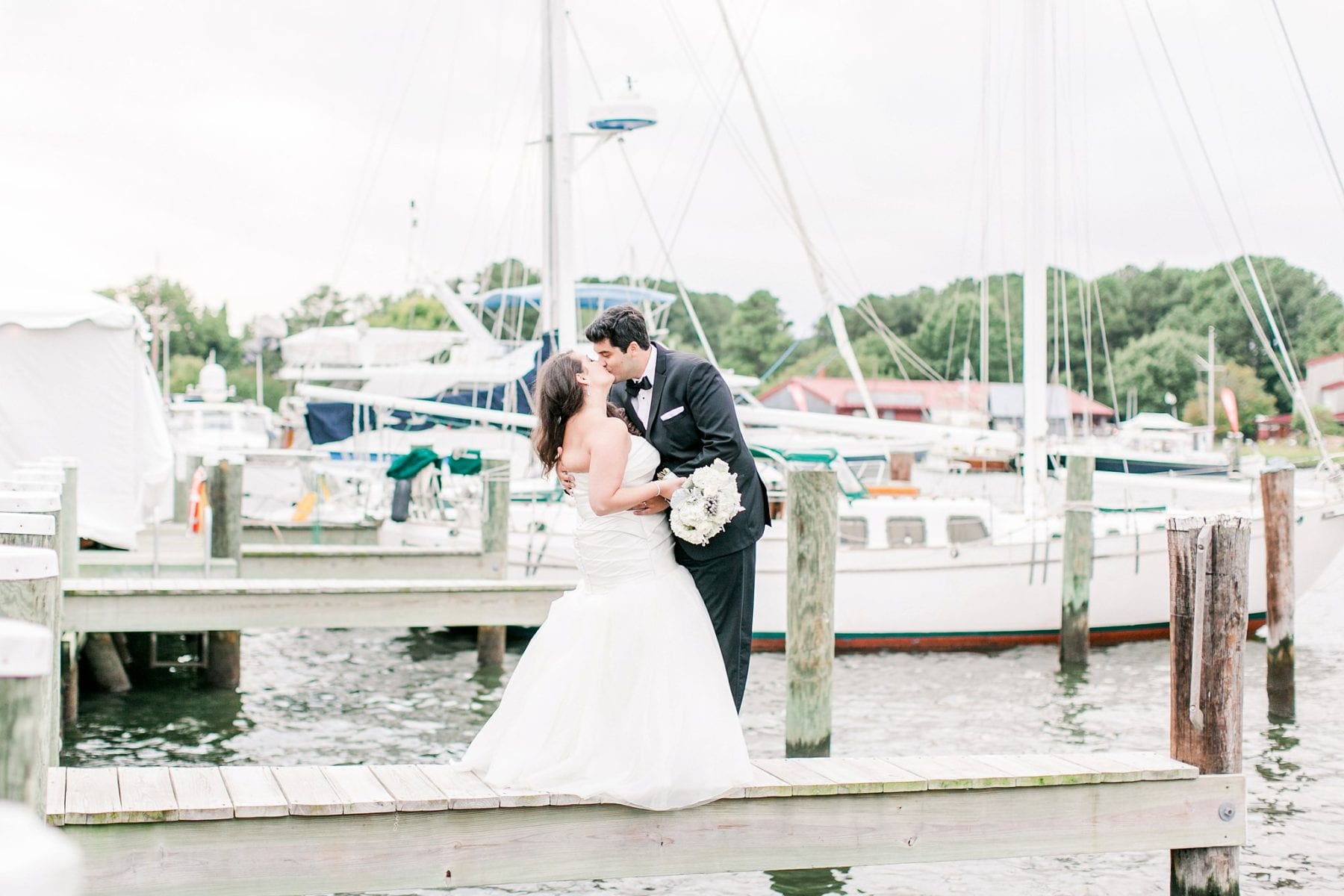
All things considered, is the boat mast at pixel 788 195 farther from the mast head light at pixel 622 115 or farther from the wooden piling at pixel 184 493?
the wooden piling at pixel 184 493

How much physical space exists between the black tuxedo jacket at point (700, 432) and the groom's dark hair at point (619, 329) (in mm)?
258

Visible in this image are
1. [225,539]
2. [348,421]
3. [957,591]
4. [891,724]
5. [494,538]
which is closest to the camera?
[891,724]

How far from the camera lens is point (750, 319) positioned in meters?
109

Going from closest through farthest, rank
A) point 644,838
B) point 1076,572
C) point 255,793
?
point 255,793 → point 644,838 → point 1076,572

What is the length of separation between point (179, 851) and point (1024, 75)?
1524 cm

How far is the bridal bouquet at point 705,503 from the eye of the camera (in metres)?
5.41

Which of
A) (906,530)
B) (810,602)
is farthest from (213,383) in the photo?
(810,602)

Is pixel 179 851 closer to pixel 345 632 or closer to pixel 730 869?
pixel 730 869

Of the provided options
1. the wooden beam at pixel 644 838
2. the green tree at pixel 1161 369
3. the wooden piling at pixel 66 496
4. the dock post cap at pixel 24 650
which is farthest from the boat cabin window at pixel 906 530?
the green tree at pixel 1161 369

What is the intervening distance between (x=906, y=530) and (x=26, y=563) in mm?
13193

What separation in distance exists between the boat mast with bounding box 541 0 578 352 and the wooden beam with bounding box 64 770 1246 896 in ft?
39.6

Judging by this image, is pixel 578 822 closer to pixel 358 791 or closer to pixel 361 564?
pixel 358 791

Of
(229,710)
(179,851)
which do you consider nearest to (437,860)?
(179,851)

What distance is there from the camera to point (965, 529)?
16594 millimetres
